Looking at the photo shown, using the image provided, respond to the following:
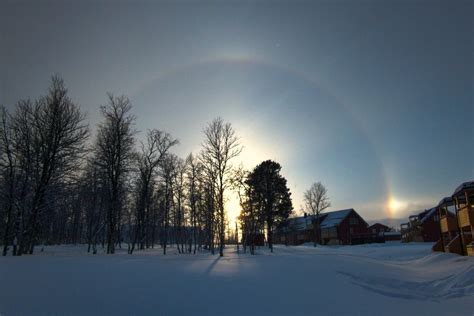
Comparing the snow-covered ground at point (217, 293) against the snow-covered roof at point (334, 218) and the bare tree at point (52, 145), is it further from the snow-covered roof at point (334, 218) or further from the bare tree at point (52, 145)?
the snow-covered roof at point (334, 218)

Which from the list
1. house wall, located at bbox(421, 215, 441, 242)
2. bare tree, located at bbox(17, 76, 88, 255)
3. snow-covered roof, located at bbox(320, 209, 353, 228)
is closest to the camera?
bare tree, located at bbox(17, 76, 88, 255)

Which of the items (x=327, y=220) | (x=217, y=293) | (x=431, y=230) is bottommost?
(x=431, y=230)

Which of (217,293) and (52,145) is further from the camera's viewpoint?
(52,145)

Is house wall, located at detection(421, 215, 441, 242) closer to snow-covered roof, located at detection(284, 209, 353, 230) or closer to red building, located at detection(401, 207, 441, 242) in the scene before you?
red building, located at detection(401, 207, 441, 242)

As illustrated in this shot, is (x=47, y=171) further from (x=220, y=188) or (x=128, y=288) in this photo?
(x=128, y=288)

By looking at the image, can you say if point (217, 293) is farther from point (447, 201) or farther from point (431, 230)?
point (431, 230)

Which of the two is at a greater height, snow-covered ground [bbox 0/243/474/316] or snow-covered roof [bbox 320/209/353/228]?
snow-covered roof [bbox 320/209/353/228]

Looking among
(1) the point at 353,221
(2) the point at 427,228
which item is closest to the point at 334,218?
(1) the point at 353,221

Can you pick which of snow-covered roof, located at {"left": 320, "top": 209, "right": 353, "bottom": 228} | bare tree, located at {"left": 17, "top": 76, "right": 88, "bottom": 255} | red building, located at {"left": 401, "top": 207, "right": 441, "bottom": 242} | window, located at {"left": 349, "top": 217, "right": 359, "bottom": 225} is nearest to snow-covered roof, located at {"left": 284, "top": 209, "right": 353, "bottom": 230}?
snow-covered roof, located at {"left": 320, "top": 209, "right": 353, "bottom": 228}

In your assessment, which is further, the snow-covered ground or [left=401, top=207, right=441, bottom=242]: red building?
[left=401, top=207, right=441, bottom=242]: red building

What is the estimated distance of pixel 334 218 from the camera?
230 feet

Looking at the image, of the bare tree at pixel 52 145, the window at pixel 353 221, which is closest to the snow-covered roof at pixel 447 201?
the bare tree at pixel 52 145

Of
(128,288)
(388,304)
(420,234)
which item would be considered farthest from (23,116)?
(420,234)

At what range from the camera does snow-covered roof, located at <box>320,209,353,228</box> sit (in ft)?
220
